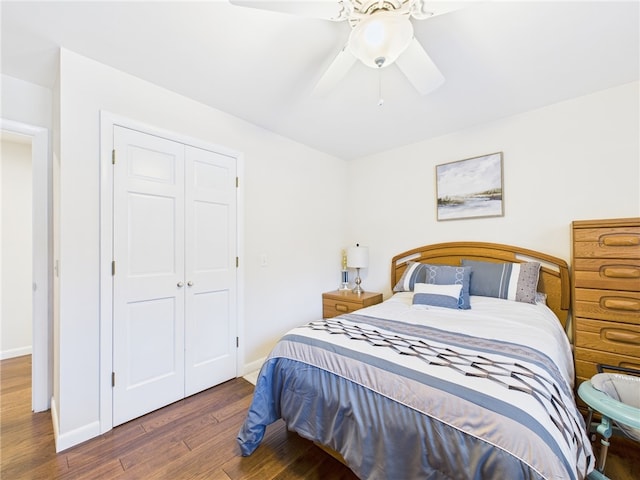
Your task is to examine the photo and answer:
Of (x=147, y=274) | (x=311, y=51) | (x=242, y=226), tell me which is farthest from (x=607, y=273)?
(x=147, y=274)

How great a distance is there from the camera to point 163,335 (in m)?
2.09

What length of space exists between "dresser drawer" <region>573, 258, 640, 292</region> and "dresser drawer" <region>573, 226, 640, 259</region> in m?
0.04

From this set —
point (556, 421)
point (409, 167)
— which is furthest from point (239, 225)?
point (556, 421)

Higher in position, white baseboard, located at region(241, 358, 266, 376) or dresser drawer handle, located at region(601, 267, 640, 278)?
dresser drawer handle, located at region(601, 267, 640, 278)

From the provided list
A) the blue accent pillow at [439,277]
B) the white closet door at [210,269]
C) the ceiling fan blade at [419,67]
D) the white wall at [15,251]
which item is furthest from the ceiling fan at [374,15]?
the white wall at [15,251]

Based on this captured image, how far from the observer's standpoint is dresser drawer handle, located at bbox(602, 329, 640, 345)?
174 cm

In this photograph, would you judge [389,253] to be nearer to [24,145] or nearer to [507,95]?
[507,95]

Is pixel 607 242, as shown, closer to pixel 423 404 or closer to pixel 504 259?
pixel 504 259

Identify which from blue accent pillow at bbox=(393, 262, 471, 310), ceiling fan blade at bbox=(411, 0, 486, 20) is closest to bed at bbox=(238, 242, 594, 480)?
blue accent pillow at bbox=(393, 262, 471, 310)

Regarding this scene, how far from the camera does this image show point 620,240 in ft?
5.88

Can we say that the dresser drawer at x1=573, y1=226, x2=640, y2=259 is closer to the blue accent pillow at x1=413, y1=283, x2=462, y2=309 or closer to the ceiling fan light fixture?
the blue accent pillow at x1=413, y1=283, x2=462, y2=309

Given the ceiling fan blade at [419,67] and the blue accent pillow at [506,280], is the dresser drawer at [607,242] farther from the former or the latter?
the ceiling fan blade at [419,67]

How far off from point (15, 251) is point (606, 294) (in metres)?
5.62

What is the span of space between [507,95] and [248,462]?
3232 mm
